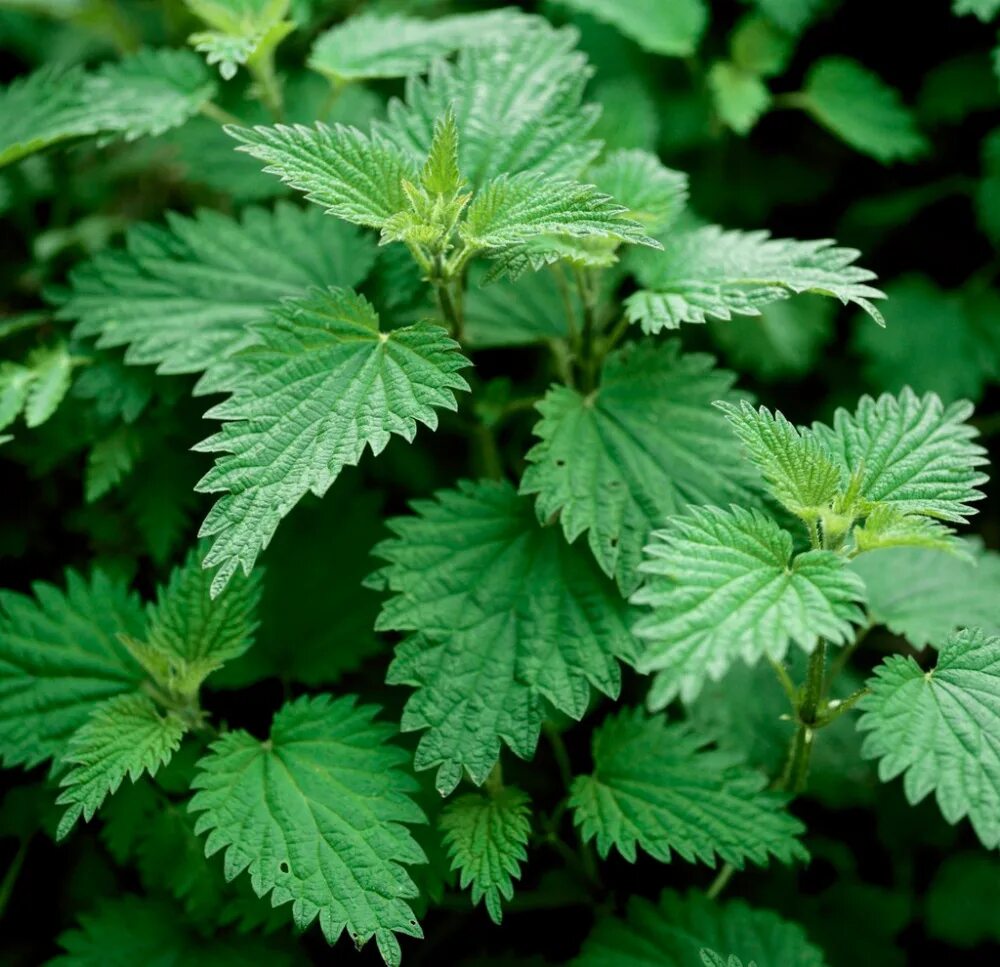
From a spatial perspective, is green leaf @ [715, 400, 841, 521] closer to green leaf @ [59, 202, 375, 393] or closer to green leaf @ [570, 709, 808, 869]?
green leaf @ [570, 709, 808, 869]

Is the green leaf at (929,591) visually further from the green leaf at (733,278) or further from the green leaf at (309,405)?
the green leaf at (309,405)

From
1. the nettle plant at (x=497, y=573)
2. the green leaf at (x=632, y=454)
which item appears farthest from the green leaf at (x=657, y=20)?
the green leaf at (x=632, y=454)

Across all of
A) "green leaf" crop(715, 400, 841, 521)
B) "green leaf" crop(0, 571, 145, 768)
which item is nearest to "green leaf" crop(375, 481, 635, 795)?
"green leaf" crop(715, 400, 841, 521)

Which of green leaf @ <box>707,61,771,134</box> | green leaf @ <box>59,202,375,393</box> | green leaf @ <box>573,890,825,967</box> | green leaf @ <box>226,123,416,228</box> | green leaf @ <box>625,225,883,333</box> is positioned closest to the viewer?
green leaf @ <box>226,123,416,228</box>

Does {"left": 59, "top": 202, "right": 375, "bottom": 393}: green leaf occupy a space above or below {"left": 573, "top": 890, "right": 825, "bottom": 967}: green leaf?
above

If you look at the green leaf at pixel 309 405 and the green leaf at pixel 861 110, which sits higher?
the green leaf at pixel 861 110

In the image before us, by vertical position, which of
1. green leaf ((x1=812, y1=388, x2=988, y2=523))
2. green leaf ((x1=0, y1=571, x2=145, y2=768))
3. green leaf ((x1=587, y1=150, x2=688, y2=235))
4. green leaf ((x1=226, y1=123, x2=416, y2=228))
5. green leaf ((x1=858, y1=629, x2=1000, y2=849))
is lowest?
green leaf ((x1=0, y1=571, x2=145, y2=768))

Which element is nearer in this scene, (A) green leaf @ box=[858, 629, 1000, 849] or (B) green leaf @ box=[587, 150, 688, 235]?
(A) green leaf @ box=[858, 629, 1000, 849]
